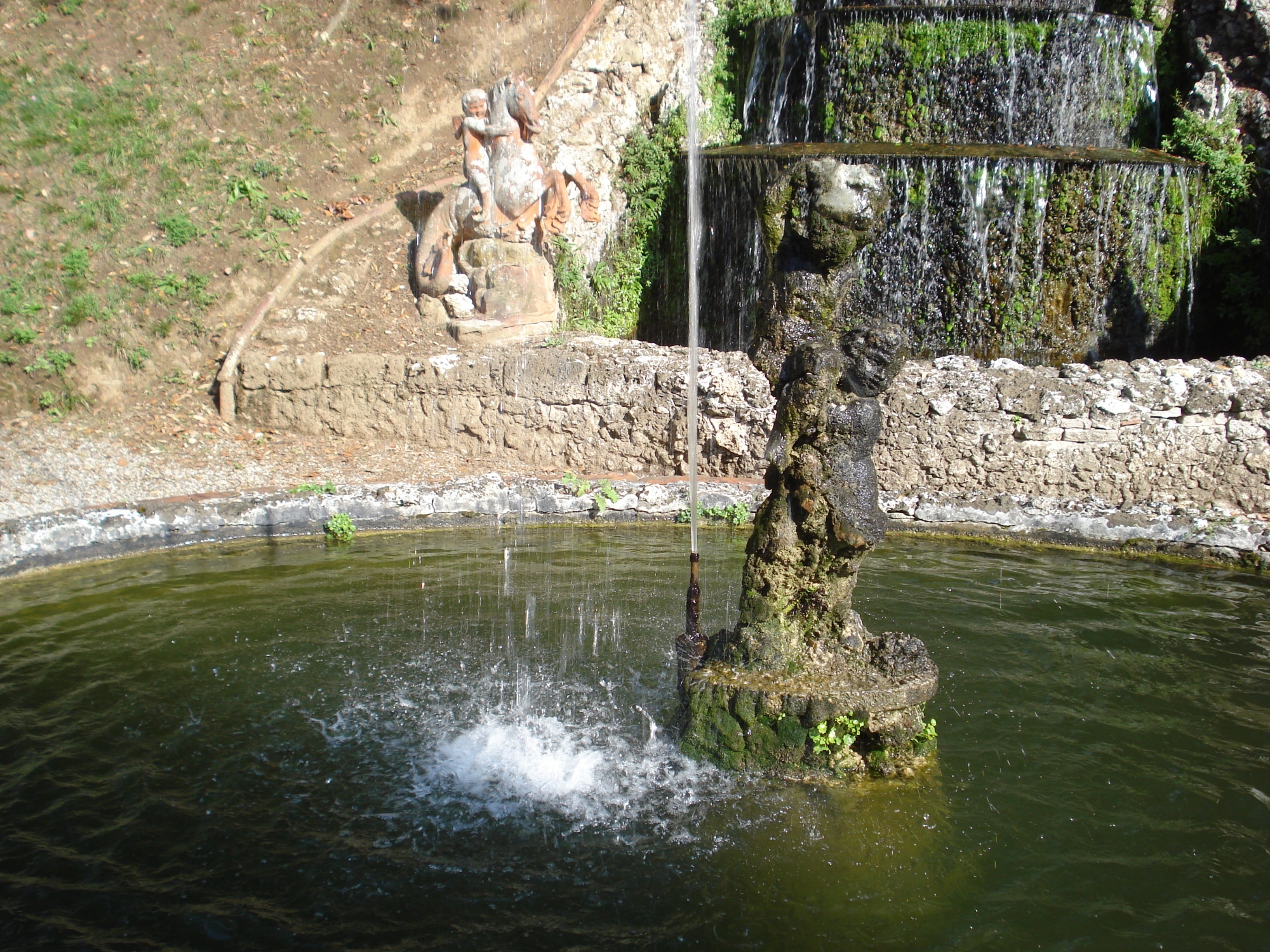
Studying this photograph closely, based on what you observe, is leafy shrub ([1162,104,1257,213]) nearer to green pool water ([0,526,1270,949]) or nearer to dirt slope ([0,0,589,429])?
green pool water ([0,526,1270,949])

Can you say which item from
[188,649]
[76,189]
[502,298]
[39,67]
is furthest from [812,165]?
[39,67]

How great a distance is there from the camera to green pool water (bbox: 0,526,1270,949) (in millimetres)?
2920

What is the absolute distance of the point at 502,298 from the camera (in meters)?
10.6

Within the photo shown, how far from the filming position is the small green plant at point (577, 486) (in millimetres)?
8164

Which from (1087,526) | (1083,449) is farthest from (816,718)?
(1083,449)

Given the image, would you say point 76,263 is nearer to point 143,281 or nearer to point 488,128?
point 143,281

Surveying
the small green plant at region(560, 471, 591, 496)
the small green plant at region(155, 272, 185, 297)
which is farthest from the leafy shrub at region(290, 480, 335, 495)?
the small green plant at region(155, 272, 185, 297)

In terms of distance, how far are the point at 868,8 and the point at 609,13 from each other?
4.39 metres

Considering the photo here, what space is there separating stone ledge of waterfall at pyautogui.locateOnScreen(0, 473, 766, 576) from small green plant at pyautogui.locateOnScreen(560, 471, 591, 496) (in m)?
0.04

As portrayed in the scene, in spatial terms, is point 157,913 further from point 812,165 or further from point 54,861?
point 812,165

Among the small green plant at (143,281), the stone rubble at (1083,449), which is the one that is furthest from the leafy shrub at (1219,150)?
the small green plant at (143,281)

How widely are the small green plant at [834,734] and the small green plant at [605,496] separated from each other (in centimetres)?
475

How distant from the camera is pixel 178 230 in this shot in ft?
36.2

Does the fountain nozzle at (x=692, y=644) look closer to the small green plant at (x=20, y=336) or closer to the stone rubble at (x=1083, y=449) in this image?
the stone rubble at (x=1083, y=449)
